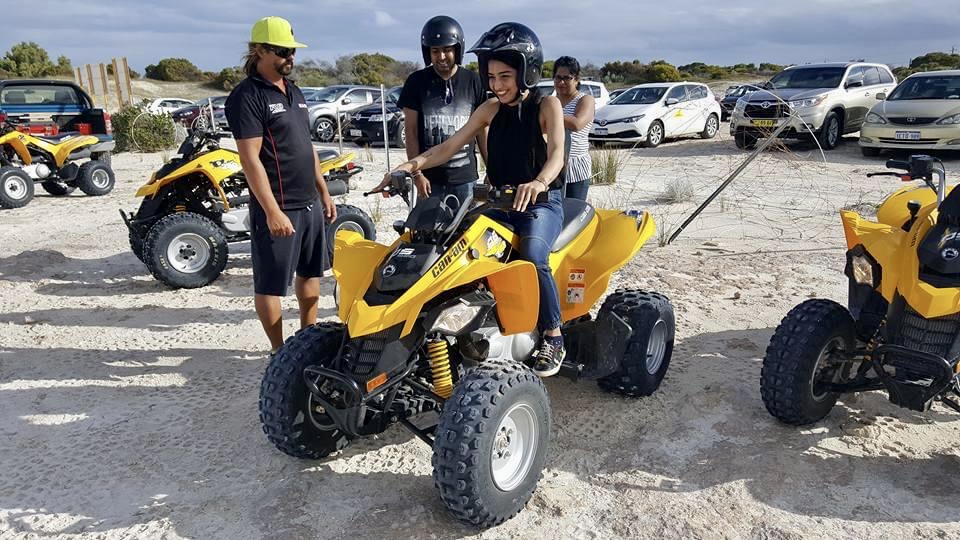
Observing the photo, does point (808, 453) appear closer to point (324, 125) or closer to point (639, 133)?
point (639, 133)

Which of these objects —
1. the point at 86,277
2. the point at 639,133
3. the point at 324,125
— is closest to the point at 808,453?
the point at 86,277

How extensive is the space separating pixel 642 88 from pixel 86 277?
14.0 metres

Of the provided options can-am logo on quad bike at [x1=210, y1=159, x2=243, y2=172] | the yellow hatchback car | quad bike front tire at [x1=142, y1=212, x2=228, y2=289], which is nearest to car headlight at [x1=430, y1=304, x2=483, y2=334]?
quad bike front tire at [x1=142, y1=212, x2=228, y2=289]

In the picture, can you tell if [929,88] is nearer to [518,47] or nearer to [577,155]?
[577,155]

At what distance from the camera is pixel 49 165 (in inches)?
431

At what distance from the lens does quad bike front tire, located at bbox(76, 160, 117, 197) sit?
10.9 metres

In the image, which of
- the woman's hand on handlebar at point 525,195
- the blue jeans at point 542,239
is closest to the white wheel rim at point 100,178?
the blue jeans at point 542,239

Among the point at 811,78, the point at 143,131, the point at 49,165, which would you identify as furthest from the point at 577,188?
the point at 143,131

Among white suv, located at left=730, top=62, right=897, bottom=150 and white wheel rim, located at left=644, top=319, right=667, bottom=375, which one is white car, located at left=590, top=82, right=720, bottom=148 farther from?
white wheel rim, located at left=644, top=319, right=667, bottom=375

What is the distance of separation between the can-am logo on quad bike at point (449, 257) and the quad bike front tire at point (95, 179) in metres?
9.65

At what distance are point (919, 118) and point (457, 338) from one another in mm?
12353

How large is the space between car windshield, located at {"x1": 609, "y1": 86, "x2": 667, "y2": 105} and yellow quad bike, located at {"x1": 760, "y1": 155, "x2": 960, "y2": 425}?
45.3 ft

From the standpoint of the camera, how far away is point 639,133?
1639 cm

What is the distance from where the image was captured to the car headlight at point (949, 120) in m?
12.3
